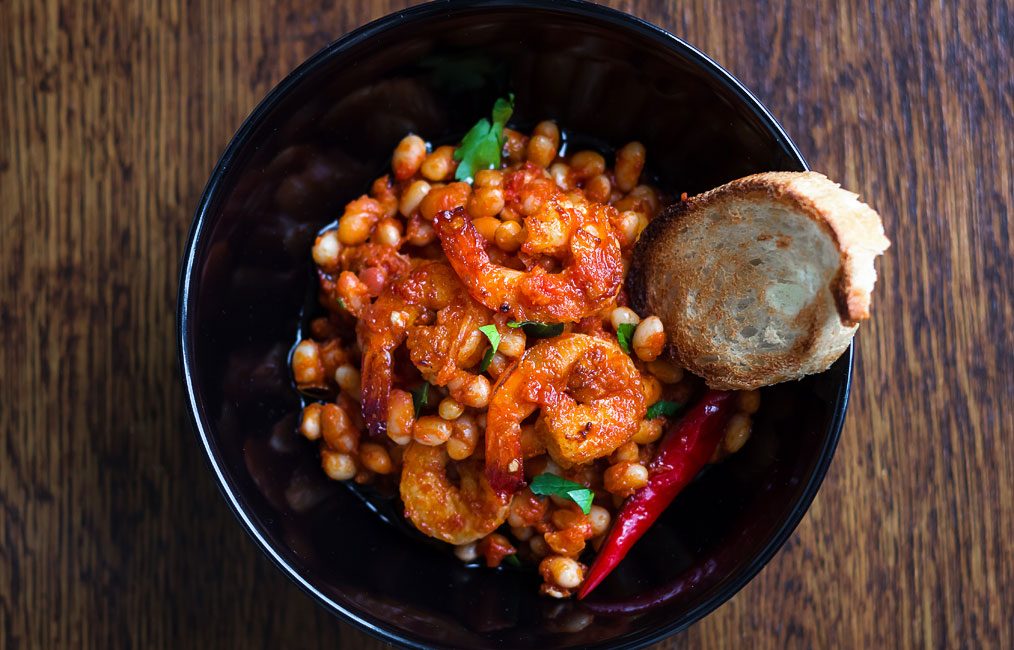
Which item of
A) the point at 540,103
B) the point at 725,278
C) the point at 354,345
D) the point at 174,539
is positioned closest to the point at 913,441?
the point at 725,278

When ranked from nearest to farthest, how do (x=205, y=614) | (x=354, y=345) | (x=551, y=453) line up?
1. (x=551, y=453)
2. (x=354, y=345)
3. (x=205, y=614)

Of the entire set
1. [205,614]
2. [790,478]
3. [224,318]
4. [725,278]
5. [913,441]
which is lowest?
[205,614]

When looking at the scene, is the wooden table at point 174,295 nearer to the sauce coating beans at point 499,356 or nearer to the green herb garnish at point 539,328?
the sauce coating beans at point 499,356

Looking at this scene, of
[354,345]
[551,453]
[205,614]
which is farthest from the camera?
[205,614]

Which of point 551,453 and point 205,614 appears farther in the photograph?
point 205,614

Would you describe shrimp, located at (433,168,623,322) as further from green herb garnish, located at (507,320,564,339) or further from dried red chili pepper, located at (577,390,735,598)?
dried red chili pepper, located at (577,390,735,598)

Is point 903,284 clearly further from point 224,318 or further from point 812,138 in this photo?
point 224,318

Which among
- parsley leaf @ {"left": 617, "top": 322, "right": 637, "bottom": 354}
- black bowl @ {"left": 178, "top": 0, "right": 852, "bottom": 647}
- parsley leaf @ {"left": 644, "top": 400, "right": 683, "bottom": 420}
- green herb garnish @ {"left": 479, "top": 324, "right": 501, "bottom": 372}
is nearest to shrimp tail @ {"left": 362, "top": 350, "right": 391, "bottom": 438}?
green herb garnish @ {"left": 479, "top": 324, "right": 501, "bottom": 372}

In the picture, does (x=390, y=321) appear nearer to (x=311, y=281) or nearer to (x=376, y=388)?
(x=376, y=388)
